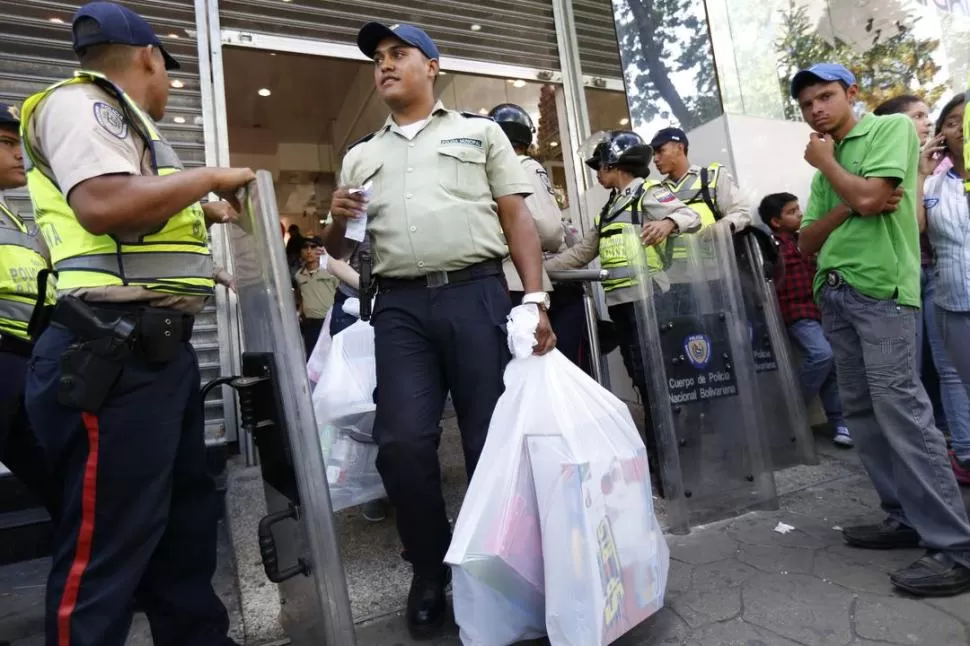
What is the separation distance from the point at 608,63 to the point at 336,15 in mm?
2414

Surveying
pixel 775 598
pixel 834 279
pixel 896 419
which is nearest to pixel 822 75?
pixel 834 279

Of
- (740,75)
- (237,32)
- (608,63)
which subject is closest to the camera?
(237,32)

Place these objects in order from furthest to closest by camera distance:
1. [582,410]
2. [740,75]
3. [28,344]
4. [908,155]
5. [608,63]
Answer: [608,63]
[740,75]
[28,344]
[908,155]
[582,410]

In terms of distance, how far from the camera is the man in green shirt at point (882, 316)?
75.5 inches

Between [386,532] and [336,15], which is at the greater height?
[336,15]

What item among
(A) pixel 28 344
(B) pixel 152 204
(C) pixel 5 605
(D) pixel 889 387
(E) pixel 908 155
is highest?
(E) pixel 908 155

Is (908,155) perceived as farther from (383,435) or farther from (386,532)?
(386,532)

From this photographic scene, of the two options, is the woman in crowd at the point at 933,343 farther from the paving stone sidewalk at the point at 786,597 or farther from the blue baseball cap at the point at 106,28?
the blue baseball cap at the point at 106,28

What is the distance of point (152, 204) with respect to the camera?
125cm

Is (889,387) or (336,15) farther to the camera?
(336,15)

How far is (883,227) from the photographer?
6.73 feet

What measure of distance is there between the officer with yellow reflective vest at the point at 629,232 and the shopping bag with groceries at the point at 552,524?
1.02 meters

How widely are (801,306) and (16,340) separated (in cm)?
403

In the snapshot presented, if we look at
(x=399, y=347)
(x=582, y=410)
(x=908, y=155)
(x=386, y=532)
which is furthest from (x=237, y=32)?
(x=908, y=155)
